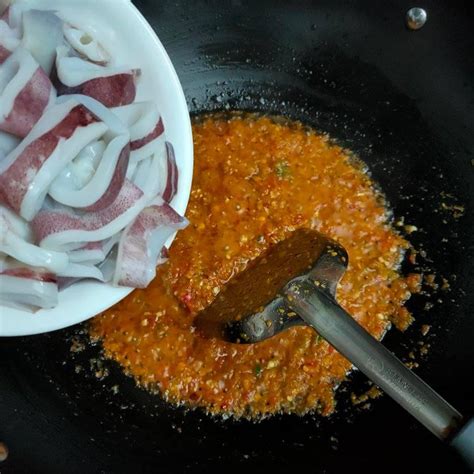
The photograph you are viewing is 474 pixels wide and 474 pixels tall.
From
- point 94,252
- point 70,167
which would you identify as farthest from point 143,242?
point 70,167

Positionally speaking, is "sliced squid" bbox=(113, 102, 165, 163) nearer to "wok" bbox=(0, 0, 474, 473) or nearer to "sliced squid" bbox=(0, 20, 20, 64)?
"sliced squid" bbox=(0, 20, 20, 64)

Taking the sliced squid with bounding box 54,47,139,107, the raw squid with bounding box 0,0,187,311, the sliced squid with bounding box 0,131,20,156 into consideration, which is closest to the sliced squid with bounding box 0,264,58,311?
the raw squid with bounding box 0,0,187,311

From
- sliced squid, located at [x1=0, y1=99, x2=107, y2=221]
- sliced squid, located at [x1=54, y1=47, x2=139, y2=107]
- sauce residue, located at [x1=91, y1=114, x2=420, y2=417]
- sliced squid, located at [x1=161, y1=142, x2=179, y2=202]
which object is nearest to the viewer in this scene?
sliced squid, located at [x1=0, y1=99, x2=107, y2=221]

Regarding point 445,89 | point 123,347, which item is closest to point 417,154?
point 445,89

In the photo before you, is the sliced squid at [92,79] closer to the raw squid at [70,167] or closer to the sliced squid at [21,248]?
the raw squid at [70,167]

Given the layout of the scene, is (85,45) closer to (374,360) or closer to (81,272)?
(81,272)

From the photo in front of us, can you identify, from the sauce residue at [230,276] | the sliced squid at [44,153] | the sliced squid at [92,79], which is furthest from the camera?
the sauce residue at [230,276]

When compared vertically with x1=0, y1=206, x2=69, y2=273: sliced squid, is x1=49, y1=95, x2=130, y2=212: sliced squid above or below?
above

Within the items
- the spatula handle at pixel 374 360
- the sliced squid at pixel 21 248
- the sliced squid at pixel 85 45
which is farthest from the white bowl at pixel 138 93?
the spatula handle at pixel 374 360
